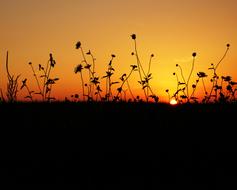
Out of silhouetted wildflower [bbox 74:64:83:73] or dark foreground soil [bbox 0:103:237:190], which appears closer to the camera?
dark foreground soil [bbox 0:103:237:190]

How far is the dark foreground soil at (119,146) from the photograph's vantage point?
4344 mm

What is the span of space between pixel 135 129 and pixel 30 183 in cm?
198

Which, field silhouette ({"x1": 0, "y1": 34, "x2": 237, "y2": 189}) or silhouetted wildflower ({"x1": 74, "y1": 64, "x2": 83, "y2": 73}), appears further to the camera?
silhouetted wildflower ({"x1": 74, "y1": 64, "x2": 83, "y2": 73})

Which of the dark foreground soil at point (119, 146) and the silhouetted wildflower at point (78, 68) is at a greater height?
the silhouetted wildflower at point (78, 68)

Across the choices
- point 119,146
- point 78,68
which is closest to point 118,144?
point 119,146

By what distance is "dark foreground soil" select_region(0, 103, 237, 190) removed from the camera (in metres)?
4.34

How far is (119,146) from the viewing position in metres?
5.23

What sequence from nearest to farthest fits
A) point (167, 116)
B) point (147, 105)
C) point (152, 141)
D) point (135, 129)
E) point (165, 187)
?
point (165, 187) < point (152, 141) < point (135, 129) < point (167, 116) < point (147, 105)

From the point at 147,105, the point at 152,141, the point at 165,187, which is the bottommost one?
the point at 165,187

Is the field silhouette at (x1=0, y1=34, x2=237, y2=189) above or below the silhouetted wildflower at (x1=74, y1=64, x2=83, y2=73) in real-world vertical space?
below

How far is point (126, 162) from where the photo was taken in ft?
15.6

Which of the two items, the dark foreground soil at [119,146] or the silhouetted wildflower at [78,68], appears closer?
the dark foreground soil at [119,146]

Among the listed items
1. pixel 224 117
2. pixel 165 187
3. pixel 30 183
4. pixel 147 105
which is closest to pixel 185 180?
pixel 165 187

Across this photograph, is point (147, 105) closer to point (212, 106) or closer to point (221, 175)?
point (212, 106)
